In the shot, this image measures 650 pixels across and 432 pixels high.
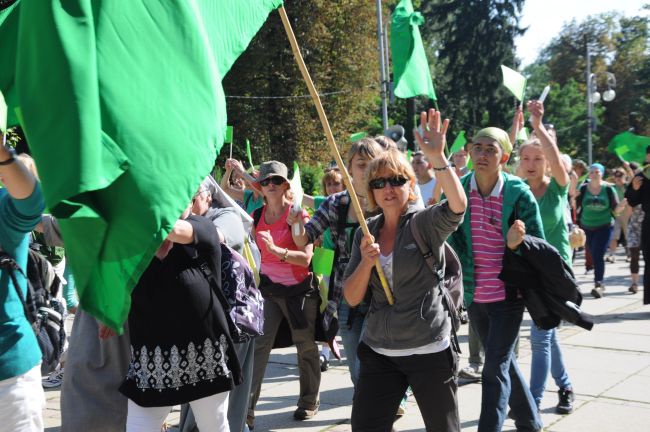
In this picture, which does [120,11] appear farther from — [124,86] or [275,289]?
[275,289]

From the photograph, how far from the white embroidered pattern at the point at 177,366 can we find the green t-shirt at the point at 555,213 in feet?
11.0

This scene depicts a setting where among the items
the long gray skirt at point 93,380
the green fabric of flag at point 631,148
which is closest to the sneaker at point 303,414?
the long gray skirt at point 93,380

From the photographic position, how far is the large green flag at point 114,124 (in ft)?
8.40

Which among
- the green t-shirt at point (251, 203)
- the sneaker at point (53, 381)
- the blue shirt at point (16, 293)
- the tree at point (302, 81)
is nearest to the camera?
the blue shirt at point (16, 293)

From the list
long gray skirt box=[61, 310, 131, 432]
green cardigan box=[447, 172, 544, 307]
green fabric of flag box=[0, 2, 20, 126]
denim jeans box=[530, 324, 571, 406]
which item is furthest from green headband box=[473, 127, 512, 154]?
green fabric of flag box=[0, 2, 20, 126]

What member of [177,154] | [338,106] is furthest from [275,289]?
[338,106]

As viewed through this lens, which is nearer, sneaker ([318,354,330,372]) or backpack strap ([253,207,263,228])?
backpack strap ([253,207,263,228])

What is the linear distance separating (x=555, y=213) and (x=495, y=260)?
1.31 metres

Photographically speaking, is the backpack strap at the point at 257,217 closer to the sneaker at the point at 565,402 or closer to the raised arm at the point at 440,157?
the sneaker at the point at 565,402

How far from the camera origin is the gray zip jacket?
408 centimetres

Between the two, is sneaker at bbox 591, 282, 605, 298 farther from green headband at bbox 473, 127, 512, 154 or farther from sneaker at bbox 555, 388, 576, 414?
green headband at bbox 473, 127, 512, 154

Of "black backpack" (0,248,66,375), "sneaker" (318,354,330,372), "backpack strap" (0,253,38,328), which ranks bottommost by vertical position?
"sneaker" (318,354,330,372)

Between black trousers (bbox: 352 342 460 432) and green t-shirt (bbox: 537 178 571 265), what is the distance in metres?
2.58

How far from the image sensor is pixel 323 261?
6191mm
